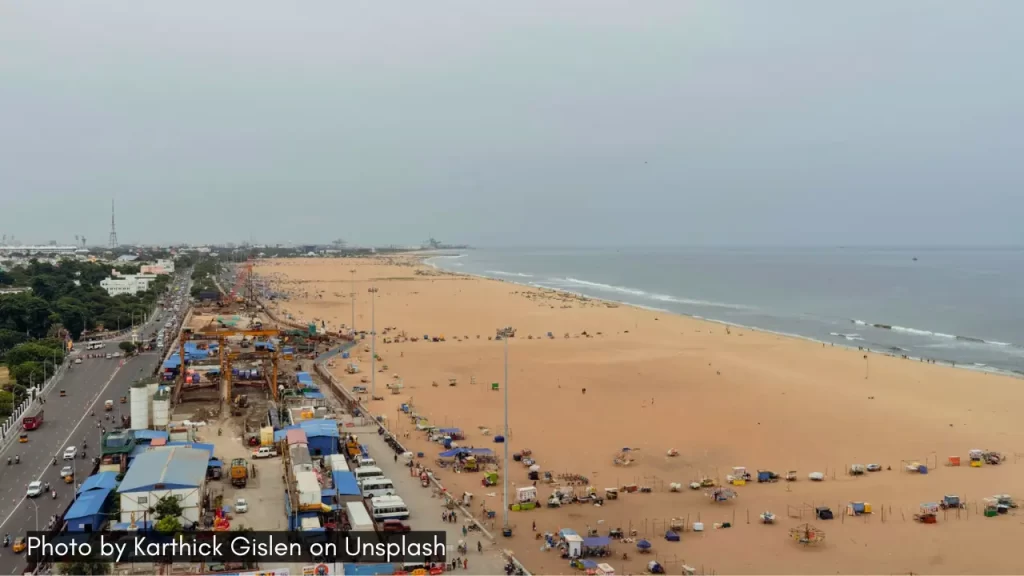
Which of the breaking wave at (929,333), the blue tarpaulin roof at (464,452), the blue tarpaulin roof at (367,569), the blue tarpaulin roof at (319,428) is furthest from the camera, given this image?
the breaking wave at (929,333)

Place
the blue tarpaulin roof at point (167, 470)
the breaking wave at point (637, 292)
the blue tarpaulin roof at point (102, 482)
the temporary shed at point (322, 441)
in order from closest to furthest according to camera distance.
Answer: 1. the blue tarpaulin roof at point (167, 470)
2. the blue tarpaulin roof at point (102, 482)
3. the temporary shed at point (322, 441)
4. the breaking wave at point (637, 292)

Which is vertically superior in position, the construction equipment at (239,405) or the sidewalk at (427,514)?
the construction equipment at (239,405)

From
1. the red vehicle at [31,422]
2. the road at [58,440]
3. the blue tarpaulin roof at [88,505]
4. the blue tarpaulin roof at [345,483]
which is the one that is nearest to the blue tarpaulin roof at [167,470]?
the blue tarpaulin roof at [88,505]

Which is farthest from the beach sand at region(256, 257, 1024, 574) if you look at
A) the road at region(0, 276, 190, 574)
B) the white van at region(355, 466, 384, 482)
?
the road at region(0, 276, 190, 574)

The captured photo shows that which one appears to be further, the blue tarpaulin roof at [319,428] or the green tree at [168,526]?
the blue tarpaulin roof at [319,428]

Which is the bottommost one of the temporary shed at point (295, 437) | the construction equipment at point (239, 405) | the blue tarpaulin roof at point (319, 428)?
the construction equipment at point (239, 405)

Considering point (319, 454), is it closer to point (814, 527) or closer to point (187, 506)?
point (187, 506)

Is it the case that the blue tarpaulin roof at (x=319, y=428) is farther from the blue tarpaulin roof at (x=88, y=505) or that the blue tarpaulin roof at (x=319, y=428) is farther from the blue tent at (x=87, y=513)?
the blue tent at (x=87, y=513)

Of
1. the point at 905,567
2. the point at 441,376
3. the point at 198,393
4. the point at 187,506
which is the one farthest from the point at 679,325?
the point at 187,506
